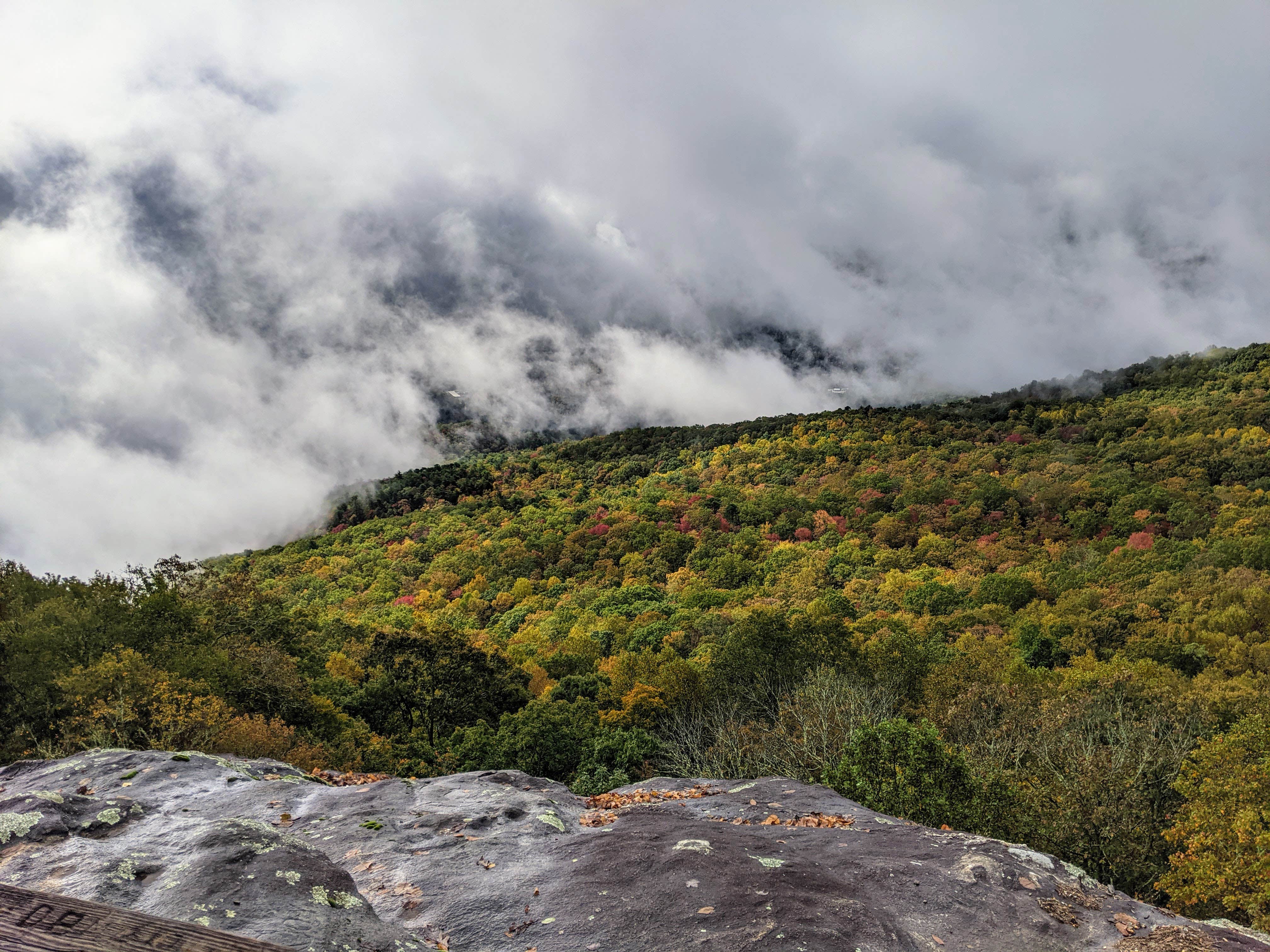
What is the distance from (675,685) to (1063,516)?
80724 millimetres

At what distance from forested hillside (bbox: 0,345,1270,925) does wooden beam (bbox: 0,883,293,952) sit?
19112mm

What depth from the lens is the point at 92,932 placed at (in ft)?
7.66

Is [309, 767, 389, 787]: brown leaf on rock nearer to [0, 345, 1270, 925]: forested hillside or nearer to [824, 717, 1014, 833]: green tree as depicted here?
[0, 345, 1270, 925]: forested hillside

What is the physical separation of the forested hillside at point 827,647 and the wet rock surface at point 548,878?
27.9ft

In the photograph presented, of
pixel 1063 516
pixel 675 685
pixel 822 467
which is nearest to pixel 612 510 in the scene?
pixel 822 467

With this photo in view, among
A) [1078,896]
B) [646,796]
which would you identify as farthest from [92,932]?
[646,796]

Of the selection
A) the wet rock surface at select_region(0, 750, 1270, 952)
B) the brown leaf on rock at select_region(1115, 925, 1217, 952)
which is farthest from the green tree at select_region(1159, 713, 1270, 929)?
the brown leaf on rock at select_region(1115, 925, 1217, 952)

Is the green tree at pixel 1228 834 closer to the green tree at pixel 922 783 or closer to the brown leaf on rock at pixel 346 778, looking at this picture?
the green tree at pixel 922 783

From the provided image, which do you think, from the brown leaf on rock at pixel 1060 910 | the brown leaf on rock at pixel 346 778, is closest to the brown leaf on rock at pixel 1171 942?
the brown leaf on rock at pixel 1060 910

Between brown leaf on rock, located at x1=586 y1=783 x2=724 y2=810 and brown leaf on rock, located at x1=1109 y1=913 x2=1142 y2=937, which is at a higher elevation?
brown leaf on rock, located at x1=586 y1=783 x2=724 y2=810

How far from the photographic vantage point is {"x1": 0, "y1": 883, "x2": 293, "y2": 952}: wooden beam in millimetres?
2260

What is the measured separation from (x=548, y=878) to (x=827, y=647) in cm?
3767

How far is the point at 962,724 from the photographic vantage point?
3092 cm

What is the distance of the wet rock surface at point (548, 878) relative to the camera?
26.1 ft
